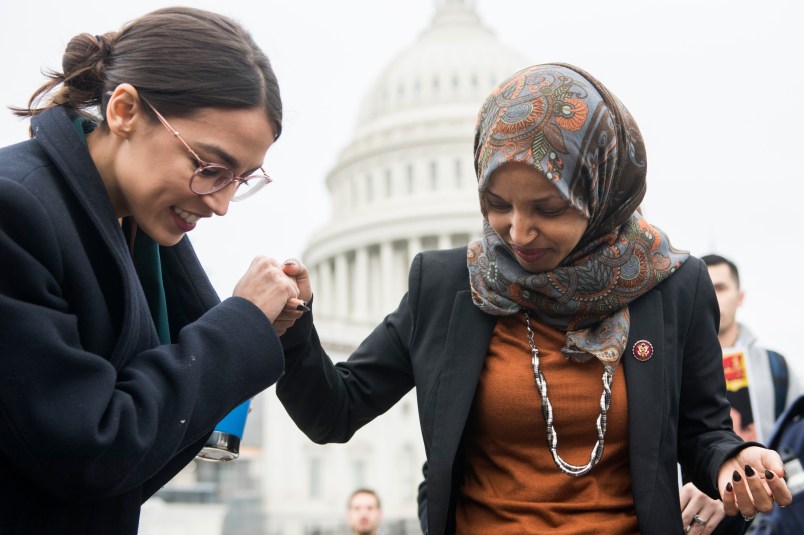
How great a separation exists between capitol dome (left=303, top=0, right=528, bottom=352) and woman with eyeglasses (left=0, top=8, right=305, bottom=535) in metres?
49.4

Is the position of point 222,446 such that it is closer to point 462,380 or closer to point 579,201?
point 462,380

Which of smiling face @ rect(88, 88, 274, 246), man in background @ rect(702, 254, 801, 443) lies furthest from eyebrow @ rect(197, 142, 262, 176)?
man in background @ rect(702, 254, 801, 443)

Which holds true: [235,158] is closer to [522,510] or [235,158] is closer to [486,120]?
[486,120]

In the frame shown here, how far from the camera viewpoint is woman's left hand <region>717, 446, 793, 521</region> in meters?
2.76

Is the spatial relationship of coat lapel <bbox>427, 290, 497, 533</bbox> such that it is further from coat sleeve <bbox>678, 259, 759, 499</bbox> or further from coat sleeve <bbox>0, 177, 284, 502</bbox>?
coat sleeve <bbox>0, 177, 284, 502</bbox>

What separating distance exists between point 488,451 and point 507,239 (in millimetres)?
622

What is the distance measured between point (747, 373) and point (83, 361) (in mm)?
3837

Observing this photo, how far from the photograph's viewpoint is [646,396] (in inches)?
118

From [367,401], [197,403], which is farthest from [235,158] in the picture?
[367,401]

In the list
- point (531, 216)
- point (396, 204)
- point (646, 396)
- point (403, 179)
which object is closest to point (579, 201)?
point (531, 216)

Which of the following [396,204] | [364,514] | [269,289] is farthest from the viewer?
[396,204]

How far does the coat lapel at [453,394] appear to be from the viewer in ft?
9.90

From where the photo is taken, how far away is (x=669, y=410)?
303 cm

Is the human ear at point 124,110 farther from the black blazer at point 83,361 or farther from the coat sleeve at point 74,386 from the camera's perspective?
the coat sleeve at point 74,386
